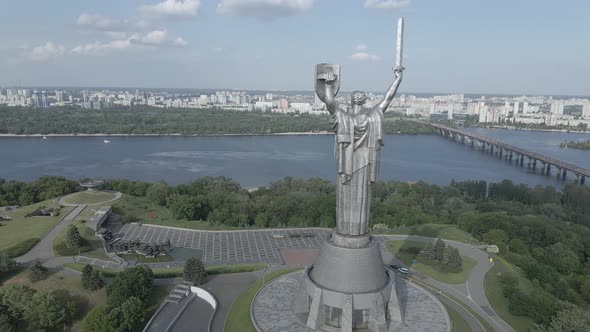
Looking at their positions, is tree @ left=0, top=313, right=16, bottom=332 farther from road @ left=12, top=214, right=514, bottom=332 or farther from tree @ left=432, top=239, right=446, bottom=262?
tree @ left=432, top=239, right=446, bottom=262

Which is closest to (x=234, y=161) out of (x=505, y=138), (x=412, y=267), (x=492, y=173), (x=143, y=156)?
(x=143, y=156)

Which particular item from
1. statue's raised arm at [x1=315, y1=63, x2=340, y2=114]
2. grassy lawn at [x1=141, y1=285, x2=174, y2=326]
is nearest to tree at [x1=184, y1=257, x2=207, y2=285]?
grassy lawn at [x1=141, y1=285, x2=174, y2=326]

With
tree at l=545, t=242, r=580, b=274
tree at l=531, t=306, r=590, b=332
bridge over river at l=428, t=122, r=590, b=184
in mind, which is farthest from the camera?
bridge over river at l=428, t=122, r=590, b=184

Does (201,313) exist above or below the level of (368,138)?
below

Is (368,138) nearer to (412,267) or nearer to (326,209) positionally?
(412,267)

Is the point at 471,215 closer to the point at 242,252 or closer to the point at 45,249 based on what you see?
the point at 242,252

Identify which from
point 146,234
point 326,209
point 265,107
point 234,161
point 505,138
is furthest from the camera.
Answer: point 265,107

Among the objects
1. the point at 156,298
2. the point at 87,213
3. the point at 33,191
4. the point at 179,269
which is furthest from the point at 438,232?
the point at 33,191

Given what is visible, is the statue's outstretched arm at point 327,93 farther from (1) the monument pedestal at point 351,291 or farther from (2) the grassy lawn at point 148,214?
(2) the grassy lawn at point 148,214
